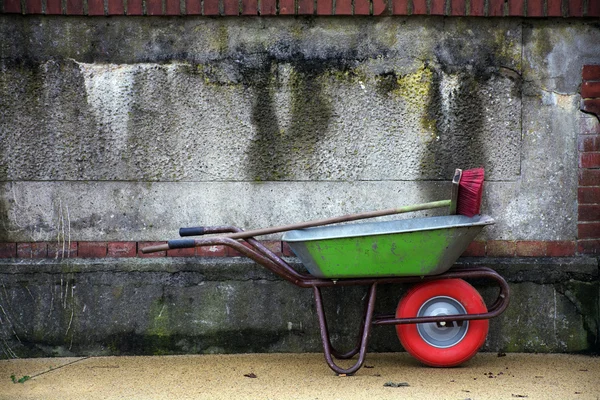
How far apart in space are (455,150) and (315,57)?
3.71 feet

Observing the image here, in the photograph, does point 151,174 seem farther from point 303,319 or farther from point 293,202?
point 303,319

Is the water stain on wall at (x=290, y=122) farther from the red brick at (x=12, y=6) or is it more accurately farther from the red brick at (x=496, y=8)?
the red brick at (x=12, y=6)

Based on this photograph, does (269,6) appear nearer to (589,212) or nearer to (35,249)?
(35,249)

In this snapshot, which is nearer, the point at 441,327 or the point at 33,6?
the point at 441,327

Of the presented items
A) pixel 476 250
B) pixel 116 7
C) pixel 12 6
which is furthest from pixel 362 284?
pixel 12 6

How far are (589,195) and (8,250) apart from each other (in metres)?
3.96

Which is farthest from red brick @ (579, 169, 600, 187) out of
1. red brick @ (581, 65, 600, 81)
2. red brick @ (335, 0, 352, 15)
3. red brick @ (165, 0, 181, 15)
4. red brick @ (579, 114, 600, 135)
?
red brick @ (165, 0, 181, 15)

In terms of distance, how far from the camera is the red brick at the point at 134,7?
518 centimetres

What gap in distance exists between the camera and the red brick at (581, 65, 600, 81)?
5.27m

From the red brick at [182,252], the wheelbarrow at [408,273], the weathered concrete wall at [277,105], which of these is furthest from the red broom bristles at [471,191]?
the red brick at [182,252]

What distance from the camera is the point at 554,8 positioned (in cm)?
520

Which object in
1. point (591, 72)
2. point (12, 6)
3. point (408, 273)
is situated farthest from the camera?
point (591, 72)

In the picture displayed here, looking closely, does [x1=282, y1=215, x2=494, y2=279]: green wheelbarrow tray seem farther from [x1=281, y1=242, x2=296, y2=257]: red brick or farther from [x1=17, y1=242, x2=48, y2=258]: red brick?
[x1=17, y1=242, x2=48, y2=258]: red brick

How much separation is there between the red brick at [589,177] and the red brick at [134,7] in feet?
10.3
